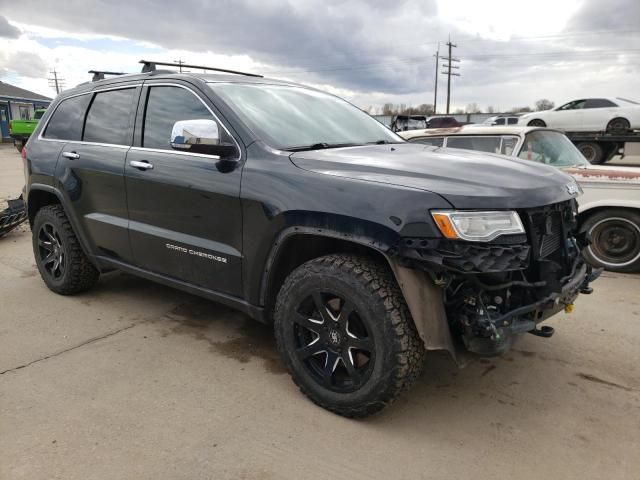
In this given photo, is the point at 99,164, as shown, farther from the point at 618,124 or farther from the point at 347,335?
the point at 618,124

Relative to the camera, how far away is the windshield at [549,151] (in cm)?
578

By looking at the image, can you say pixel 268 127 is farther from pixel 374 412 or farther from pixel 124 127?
pixel 374 412

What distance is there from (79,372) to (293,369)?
4.72ft

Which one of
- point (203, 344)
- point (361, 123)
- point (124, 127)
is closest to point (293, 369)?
point (203, 344)

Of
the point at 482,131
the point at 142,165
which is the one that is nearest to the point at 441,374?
the point at 142,165

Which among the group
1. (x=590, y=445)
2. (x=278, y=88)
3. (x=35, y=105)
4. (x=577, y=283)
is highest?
(x=35, y=105)

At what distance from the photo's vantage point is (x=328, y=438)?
8.63 feet

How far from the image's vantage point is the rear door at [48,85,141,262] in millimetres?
3850

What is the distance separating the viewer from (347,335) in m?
2.68

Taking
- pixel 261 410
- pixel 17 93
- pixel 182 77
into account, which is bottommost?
pixel 261 410

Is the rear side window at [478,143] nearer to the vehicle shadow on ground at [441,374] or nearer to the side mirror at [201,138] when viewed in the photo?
the vehicle shadow on ground at [441,374]

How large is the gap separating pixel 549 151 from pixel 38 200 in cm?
553

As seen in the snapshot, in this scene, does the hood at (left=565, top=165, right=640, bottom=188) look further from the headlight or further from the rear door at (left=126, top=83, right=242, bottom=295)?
the rear door at (left=126, top=83, right=242, bottom=295)

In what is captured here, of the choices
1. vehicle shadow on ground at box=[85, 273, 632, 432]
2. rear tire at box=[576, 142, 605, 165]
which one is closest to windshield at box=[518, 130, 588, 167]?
vehicle shadow on ground at box=[85, 273, 632, 432]
